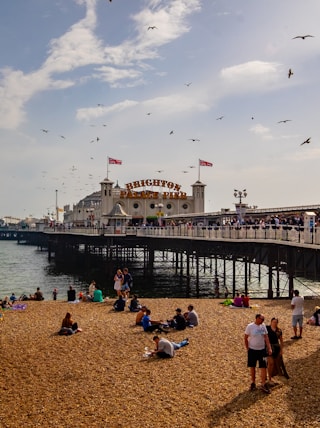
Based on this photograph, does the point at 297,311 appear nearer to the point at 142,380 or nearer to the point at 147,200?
the point at 142,380

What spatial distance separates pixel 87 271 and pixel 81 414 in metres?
42.0

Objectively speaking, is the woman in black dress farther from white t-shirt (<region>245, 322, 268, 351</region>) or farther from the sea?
the sea

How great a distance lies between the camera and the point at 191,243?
109ft

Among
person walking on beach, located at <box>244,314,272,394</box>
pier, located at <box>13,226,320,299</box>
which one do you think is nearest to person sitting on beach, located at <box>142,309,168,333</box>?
person walking on beach, located at <box>244,314,272,394</box>

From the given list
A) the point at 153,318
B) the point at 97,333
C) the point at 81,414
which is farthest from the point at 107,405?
the point at 153,318

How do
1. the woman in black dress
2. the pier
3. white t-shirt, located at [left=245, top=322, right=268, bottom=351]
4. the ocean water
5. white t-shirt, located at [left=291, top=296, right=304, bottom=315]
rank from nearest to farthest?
white t-shirt, located at [left=245, top=322, right=268, bottom=351] < the woman in black dress < white t-shirt, located at [left=291, top=296, right=304, bottom=315] < the pier < the ocean water

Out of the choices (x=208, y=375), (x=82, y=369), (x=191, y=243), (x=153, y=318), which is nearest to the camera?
(x=208, y=375)

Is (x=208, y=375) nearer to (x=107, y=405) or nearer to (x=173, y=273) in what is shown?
(x=107, y=405)

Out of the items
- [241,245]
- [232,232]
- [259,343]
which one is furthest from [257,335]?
[241,245]

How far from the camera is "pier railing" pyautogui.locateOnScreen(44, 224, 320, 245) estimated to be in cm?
1908

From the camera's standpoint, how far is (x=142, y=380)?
413 inches

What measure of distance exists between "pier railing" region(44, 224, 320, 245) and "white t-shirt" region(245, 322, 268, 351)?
9.37 m

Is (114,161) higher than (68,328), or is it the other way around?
(114,161)

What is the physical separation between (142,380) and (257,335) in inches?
122
